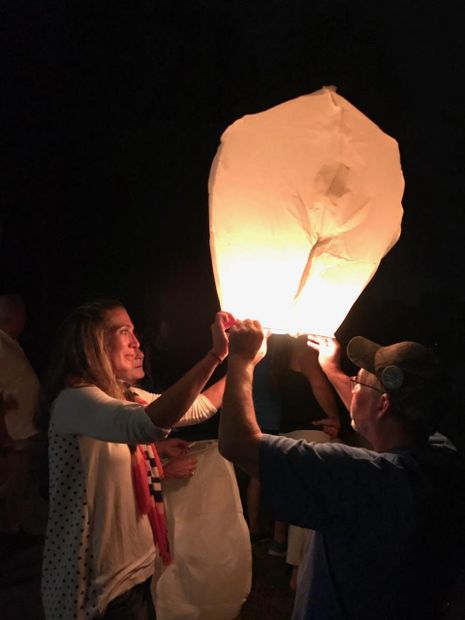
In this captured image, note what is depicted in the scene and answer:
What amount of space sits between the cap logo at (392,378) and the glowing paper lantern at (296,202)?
258 mm

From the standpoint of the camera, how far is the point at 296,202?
1.22 m

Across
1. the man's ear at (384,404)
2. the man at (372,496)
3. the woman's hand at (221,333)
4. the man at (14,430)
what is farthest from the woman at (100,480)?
the man at (14,430)

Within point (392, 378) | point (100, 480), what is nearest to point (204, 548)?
point (100, 480)

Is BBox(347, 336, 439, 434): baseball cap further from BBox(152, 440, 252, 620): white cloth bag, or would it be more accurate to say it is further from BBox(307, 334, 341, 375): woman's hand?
BBox(152, 440, 252, 620): white cloth bag

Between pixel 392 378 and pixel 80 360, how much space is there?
104 cm

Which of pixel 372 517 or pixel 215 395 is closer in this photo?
pixel 372 517

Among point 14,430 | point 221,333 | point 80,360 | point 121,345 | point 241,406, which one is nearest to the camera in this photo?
point 241,406

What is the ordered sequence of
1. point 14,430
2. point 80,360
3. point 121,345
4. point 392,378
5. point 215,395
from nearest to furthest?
point 392,378
point 80,360
point 121,345
point 215,395
point 14,430

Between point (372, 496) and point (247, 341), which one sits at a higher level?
point (247, 341)

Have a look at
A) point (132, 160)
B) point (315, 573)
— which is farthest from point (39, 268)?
point (315, 573)

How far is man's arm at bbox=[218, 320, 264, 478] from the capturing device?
1080 millimetres

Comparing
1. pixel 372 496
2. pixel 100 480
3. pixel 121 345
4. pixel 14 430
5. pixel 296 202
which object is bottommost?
pixel 14 430

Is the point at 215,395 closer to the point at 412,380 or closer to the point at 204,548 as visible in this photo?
the point at 204,548

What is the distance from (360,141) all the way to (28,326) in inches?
233
